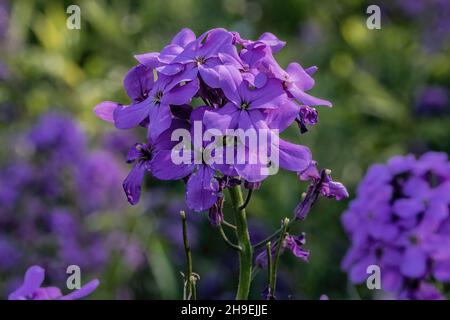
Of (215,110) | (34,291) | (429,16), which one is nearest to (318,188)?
(215,110)

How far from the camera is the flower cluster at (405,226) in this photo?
2.39m

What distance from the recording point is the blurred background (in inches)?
164

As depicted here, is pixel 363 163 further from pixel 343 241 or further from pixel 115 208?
pixel 115 208

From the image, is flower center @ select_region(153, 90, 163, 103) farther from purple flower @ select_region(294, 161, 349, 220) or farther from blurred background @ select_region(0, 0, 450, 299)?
blurred background @ select_region(0, 0, 450, 299)

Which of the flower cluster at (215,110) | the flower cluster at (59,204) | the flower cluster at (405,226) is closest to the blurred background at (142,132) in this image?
the flower cluster at (59,204)

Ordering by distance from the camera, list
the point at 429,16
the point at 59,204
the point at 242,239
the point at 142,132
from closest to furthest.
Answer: the point at 242,239, the point at 59,204, the point at 142,132, the point at 429,16

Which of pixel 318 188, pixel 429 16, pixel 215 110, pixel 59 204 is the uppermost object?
pixel 429 16

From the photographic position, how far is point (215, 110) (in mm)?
1654

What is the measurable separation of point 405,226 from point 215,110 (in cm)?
100

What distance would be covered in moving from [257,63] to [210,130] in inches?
8.6

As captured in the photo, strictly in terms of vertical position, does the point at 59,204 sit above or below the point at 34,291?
above

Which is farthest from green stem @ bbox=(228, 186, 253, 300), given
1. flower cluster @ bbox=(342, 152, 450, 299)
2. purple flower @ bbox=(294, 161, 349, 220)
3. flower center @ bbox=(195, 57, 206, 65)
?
flower cluster @ bbox=(342, 152, 450, 299)

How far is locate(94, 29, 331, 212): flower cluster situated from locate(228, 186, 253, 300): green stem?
0.12 feet

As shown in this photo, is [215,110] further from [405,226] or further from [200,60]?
[405,226]
